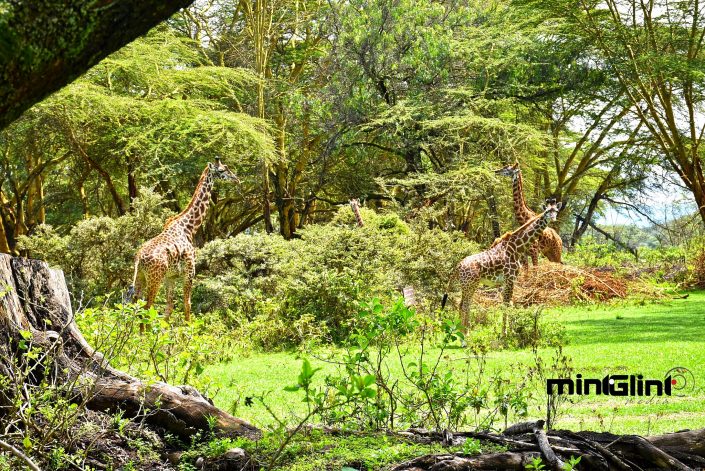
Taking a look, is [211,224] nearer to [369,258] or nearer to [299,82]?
[299,82]

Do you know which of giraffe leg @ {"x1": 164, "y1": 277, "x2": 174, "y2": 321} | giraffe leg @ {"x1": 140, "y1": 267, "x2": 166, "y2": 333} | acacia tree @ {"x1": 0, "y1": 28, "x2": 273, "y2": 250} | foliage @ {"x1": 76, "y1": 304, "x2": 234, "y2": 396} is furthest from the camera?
acacia tree @ {"x1": 0, "y1": 28, "x2": 273, "y2": 250}

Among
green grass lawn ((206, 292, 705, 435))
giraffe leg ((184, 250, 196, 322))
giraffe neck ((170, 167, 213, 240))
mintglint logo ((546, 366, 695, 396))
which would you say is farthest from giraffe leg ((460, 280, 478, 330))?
mintglint logo ((546, 366, 695, 396))

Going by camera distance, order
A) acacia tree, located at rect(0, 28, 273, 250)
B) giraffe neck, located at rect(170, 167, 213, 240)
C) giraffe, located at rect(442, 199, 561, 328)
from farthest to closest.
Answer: acacia tree, located at rect(0, 28, 273, 250) → giraffe neck, located at rect(170, 167, 213, 240) → giraffe, located at rect(442, 199, 561, 328)

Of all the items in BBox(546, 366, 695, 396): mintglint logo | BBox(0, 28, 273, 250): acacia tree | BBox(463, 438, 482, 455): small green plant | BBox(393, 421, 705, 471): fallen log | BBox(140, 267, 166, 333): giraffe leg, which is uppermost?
BBox(0, 28, 273, 250): acacia tree

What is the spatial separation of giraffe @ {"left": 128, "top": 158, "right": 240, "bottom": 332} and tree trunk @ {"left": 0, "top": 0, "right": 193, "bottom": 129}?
10.4 meters

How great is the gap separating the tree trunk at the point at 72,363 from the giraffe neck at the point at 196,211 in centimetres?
839

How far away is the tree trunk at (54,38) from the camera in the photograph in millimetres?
2145

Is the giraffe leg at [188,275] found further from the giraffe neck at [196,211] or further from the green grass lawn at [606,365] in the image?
the green grass lawn at [606,365]

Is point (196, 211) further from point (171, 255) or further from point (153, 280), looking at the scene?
point (153, 280)

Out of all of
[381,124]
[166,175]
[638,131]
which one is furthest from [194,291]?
[638,131]

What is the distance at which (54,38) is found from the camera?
2.19 meters

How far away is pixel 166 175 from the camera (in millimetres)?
20750

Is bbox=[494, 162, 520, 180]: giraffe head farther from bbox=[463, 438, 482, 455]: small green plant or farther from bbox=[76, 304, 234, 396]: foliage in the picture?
bbox=[463, 438, 482, 455]: small green plant

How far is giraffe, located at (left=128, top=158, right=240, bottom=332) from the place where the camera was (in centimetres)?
1269
